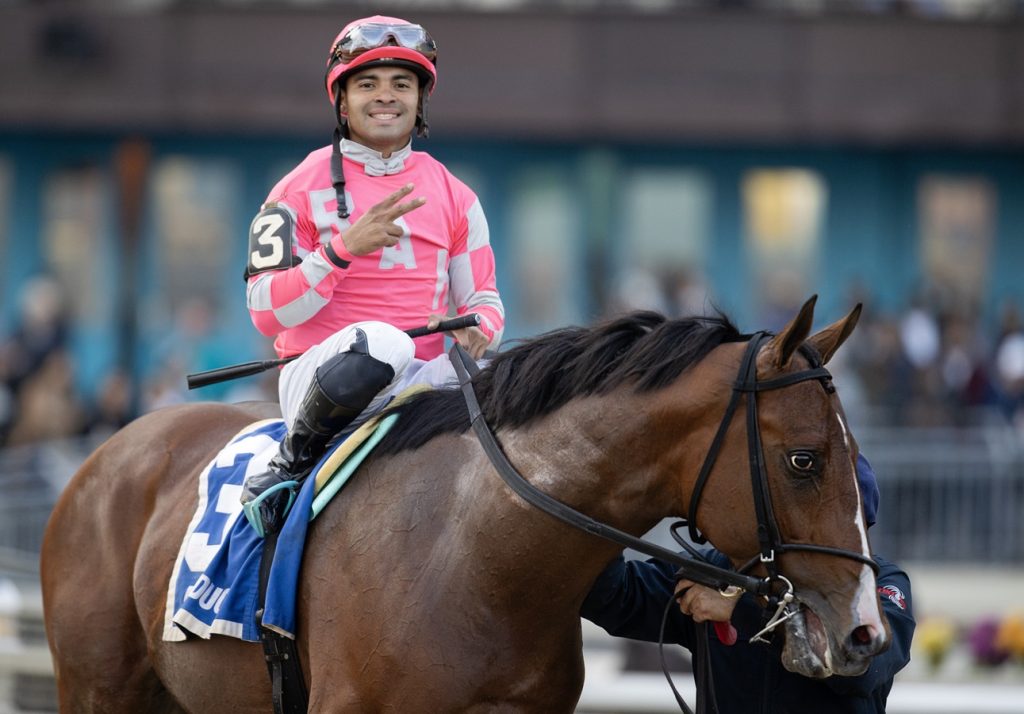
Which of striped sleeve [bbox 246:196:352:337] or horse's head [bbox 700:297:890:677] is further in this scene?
striped sleeve [bbox 246:196:352:337]

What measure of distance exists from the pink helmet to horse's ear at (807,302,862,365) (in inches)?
57.0

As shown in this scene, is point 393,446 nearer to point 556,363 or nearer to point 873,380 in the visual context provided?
point 556,363

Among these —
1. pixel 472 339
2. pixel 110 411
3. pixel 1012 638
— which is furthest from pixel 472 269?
pixel 110 411

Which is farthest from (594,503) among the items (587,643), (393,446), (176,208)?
(176,208)

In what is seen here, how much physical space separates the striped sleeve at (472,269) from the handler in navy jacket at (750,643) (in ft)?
2.81

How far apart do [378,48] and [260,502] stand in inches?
51.5

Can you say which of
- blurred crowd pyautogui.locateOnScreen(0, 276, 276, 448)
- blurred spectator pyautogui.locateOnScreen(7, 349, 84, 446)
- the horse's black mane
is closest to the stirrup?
the horse's black mane

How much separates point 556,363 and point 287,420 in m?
0.87

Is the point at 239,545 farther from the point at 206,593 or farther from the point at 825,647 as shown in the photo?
the point at 825,647

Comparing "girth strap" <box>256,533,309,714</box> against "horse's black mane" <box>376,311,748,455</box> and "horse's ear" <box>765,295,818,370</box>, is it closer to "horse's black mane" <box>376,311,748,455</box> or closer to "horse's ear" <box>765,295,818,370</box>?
"horse's black mane" <box>376,311,748,455</box>

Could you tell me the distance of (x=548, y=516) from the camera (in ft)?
12.5

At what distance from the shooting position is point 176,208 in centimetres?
1953

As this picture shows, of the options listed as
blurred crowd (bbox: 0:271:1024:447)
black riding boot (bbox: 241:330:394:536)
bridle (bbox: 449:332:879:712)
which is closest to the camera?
bridle (bbox: 449:332:879:712)

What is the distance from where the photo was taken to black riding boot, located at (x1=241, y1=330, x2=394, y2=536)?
13.2 ft
